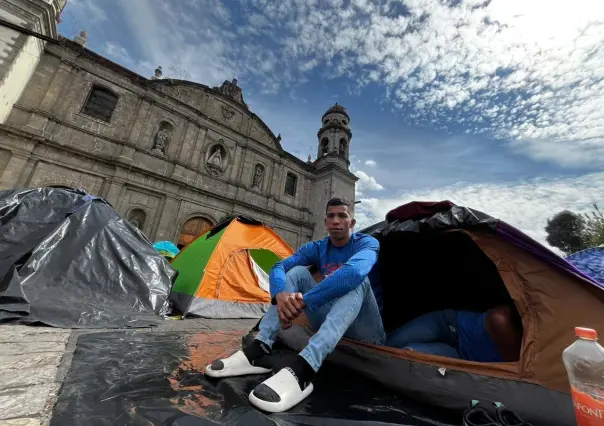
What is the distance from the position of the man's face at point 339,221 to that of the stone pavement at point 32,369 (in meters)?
1.71

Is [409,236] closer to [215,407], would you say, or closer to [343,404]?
[343,404]

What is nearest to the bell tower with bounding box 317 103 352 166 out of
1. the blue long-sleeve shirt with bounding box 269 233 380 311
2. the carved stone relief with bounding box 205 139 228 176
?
the carved stone relief with bounding box 205 139 228 176

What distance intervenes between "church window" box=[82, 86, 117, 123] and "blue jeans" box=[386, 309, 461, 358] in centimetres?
1244

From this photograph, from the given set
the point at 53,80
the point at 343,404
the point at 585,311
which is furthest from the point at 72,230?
the point at 53,80

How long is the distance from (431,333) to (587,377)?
0.93 m

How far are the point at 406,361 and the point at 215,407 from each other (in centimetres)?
106

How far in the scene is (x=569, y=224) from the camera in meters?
20.1

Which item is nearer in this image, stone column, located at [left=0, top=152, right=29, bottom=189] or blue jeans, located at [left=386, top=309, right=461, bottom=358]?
blue jeans, located at [left=386, top=309, right=461, bottom=358]

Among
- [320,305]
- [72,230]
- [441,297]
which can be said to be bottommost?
[320,305]

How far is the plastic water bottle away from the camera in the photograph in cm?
86

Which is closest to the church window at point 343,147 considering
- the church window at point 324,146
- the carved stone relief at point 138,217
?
the church window at point 324,146

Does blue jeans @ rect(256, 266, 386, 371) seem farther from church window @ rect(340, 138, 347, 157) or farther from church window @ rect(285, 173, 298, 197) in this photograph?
church window @ rect(340, 138, 347, 157)

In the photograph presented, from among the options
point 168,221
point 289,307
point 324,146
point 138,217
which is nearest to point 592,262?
point 289,307

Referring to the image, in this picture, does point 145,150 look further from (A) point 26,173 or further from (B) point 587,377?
(B) point 587,377
